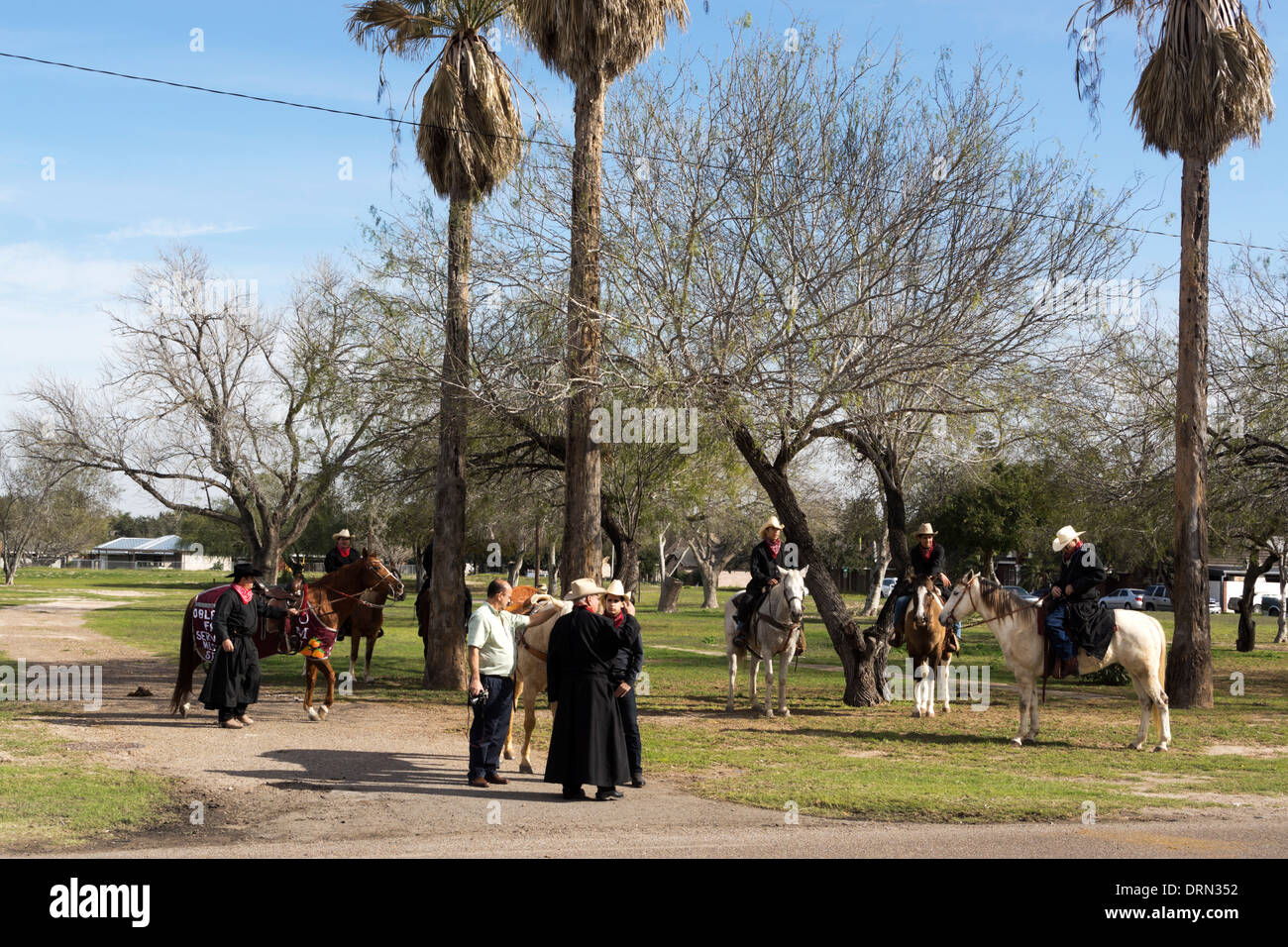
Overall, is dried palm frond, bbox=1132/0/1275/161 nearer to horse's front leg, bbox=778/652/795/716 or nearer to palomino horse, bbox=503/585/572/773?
horse's front leg, bbox=778/652/795/716

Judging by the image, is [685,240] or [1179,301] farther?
[1179,301]

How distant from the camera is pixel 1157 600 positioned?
2489 inches

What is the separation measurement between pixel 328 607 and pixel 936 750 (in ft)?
27.6

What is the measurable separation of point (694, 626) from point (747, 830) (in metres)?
32.0

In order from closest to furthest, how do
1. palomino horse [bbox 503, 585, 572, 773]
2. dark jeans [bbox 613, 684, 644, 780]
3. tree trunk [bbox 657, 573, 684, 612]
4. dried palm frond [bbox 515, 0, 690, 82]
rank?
dark jeans [bbox 613, 684, 644, 780] → palomino horse [bbox 503, 585, 572, 773] → dried palm frond [bbox 515, 0, 690, 82] → tree trunk [bbox 657, 573, 684, 612]

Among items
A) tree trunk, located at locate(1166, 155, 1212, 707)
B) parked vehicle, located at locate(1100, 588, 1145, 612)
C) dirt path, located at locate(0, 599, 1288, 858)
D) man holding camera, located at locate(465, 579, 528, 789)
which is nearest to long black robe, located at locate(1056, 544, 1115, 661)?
dirt path, located at locate(0, 599, 1288, 858)

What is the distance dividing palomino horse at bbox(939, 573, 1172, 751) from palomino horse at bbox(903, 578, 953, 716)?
150cm

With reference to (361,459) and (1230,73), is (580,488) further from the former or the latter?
(1230,73)

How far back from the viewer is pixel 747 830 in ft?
28.8

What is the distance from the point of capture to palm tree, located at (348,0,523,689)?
1922 cm

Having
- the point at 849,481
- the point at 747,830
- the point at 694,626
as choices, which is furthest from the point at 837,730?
the point at 694,626

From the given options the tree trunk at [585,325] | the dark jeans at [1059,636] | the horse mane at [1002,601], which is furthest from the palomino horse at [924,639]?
the tree trunk at [585,325]

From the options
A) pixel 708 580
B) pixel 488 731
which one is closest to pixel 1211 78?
pixel 488 731

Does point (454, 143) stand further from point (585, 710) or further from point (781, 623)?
point (585, 710)
